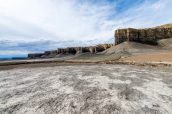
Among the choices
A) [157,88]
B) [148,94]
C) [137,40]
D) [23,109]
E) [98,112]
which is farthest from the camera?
[137,40]

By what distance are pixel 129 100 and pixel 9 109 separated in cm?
440

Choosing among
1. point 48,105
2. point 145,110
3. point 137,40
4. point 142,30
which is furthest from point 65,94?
point 142,30

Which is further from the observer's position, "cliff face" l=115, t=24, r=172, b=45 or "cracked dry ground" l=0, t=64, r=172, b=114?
"cliff face" l=115, t=24, r=172, b=45

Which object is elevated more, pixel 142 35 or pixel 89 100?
pixel 142 35

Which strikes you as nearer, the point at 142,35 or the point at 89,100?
the point at 89,100

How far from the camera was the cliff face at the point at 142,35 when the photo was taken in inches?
2114

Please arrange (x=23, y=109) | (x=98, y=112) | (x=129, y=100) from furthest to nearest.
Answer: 1. (x=129, y=100)
2. (x=23, y=109)
3. (x=98, y=112)

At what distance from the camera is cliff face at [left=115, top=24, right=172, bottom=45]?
53.7 metres

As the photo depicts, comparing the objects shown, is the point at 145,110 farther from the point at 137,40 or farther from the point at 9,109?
the point at 137,40

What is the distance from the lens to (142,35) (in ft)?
182

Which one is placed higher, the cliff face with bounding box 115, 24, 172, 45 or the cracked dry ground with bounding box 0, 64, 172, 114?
the cliff face with bounding box 115, 24, 172, 45

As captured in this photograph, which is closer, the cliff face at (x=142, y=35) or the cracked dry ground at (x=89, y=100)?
the cracked dry ground at (x=89, y=100)

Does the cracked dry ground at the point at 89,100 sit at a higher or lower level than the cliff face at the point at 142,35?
lower

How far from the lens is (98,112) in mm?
5547
